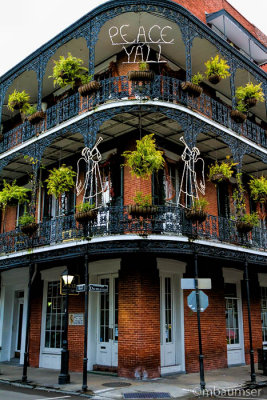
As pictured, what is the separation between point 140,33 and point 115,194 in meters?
5.14

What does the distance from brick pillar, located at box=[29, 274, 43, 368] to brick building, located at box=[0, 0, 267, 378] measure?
0.12 ft

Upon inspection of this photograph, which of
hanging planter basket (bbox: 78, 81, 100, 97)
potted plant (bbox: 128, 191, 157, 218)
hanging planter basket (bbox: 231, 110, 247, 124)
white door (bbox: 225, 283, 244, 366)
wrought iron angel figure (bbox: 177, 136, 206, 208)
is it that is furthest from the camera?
white door (bbox: 225, 283, 244, 366)

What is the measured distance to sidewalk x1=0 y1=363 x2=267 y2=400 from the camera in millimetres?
9250

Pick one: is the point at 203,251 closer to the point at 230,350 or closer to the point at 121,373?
the point at 121,373

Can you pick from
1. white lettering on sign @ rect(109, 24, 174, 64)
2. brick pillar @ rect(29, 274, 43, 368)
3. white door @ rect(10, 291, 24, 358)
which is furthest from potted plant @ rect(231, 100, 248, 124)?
white door @ rect(10, 291, 24, 358)

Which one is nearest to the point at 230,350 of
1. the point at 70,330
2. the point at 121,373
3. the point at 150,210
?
the point at 121,373

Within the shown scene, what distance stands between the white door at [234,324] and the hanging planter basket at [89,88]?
807 cm

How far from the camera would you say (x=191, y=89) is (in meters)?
11.7

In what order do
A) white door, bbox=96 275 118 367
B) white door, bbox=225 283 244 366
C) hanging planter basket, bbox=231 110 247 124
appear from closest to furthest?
white door, bbox=96 275 118 367 < hanging planter basket, bbox=231 110 247 124 < white door, bbox=225 283 244 366

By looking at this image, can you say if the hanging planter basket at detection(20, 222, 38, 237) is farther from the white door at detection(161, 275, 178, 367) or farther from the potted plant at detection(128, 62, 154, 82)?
the potted plant at detection(128, 62, 154, 82)

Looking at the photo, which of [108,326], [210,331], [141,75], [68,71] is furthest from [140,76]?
[210,331]

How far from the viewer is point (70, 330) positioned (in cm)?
1295

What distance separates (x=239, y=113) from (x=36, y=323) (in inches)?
390

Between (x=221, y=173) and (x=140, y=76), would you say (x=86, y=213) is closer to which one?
(x=140, y=76)
